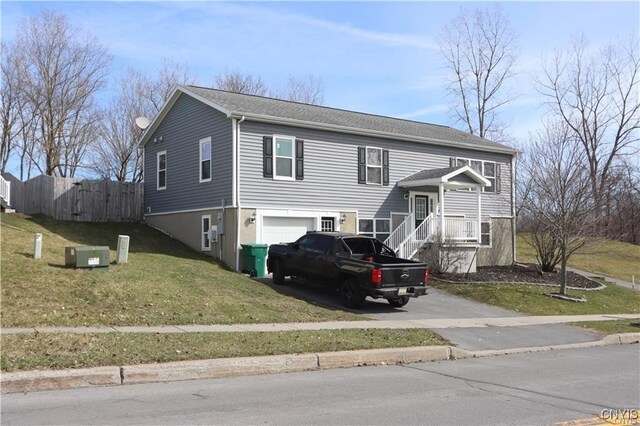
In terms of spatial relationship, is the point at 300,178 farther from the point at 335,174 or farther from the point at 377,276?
the point at 377,276

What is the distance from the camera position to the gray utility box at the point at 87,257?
13211 millimetres

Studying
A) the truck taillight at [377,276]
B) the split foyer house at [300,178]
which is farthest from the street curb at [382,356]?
the split foyer house at [300,178]

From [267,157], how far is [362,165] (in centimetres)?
451

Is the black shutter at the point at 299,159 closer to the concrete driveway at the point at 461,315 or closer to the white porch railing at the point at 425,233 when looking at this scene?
the concrete driveway at the point at 461,315

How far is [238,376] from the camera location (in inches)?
319

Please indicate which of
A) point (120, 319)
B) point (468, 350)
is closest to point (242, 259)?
point (120, 319)

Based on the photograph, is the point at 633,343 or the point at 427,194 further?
the point at 427,194

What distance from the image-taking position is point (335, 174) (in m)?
22.3

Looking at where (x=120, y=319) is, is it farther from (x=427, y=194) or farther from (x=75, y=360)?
(x=427, y=194)

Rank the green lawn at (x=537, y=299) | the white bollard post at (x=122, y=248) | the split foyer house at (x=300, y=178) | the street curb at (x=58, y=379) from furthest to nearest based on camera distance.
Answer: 1. the split foyer house at (x=300, y=178)
2. the green lawn at (x=537, y=299)
3. the white bollard post at (x=122, y=248)
4. the street curb at (x=58, y=379)

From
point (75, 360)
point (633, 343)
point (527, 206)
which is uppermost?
point (527, 206)

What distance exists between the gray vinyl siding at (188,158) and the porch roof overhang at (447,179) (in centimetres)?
784

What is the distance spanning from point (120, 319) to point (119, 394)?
418cm

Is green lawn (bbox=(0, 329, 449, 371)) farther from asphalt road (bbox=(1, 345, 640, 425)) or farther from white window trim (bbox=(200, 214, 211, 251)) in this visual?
white window trim (bbox=(200, 214, 211, 251))
